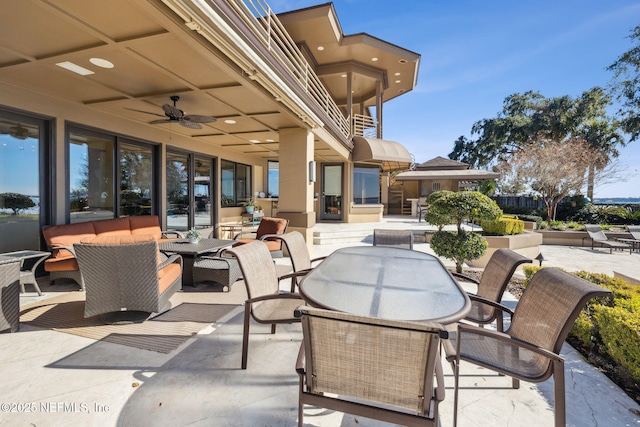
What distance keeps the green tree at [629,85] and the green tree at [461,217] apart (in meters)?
18.4

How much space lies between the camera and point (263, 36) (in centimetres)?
438

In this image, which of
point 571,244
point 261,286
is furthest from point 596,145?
point 261,286

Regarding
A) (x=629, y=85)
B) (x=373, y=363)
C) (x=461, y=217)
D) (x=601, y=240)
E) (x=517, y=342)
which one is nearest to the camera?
(x=373, y=363)

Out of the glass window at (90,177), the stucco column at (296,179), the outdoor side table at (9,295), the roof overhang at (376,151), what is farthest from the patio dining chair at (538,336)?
the roof overhang at (376,151)

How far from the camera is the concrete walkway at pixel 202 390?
1943mm

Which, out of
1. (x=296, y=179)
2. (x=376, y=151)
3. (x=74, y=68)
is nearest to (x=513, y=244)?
(x=376, y=151)

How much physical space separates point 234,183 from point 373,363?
10.5 meters

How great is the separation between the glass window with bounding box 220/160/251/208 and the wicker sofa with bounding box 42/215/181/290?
425 centimetres

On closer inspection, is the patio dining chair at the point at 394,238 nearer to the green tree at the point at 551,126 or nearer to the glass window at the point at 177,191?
the glass window at the point at 177,191

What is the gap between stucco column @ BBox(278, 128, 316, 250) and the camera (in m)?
7.04

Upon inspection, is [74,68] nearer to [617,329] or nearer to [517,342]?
[517,342]

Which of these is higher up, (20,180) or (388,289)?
(20,180)

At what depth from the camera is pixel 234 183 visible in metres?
Result: 11.1

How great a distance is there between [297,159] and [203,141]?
382 cm
